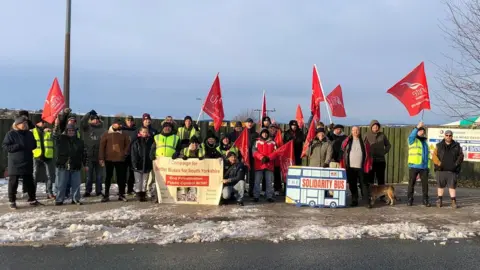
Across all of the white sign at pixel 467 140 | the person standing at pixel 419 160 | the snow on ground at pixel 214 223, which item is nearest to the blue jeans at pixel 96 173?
the snow on ground at pixel 214 223

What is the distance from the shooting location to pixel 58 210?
8.59 metres

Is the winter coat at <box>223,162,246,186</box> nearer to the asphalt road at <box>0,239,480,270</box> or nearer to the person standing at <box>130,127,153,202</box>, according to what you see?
the person standing at <box>130,127,153,202</box>

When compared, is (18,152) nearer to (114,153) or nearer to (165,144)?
(114,153)

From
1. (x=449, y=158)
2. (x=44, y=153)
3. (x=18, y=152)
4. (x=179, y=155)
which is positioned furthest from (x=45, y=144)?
(x=449, y=158)

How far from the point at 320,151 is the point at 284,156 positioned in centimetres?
93

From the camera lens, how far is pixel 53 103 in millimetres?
11141

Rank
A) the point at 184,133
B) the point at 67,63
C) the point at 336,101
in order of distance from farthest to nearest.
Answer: the point at 336,101, the point at 67,63, the point at 184,133

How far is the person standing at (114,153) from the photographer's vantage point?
969 cm

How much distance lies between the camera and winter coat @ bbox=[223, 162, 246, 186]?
31.1ft

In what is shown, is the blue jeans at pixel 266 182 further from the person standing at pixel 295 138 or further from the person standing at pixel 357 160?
the person standing at pixel 357 160

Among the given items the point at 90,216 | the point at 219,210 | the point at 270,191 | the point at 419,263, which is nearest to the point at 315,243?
the point at 419,263

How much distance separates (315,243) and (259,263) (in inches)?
52.6

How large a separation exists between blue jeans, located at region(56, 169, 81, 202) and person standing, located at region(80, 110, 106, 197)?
0.67 meters

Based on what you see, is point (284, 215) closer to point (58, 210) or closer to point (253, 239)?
point (253, 239)
